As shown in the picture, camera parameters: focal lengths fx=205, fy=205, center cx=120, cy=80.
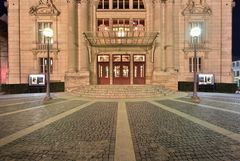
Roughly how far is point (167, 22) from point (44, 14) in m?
15.0

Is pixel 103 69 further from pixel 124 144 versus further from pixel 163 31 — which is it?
pixel 124 144

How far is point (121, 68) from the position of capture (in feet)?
84.2

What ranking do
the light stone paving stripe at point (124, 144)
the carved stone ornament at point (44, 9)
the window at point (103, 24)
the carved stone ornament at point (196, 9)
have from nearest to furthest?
the light stone paving stripe at point (124, 144) < the carved stone ornament at point (44, 9) < the carved stone ornament at point (196, 9) < the window at point (103, 24)

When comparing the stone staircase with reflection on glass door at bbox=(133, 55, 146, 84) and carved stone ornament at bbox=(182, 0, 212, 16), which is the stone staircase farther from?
carved stone ornament at bbox=(182, 0, 212, 16)

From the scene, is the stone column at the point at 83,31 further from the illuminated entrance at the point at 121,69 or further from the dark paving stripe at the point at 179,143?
the dark paving stripe at the point at 179,143

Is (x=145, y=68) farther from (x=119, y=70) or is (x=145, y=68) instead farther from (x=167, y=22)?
(x=167, y=22)

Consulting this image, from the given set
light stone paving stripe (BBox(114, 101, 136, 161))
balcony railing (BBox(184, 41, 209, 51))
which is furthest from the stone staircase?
light stone paving stripe (BBox(114, 101, 136, 161))

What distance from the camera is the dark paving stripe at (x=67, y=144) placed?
500 cm

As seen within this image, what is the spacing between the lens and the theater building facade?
25156mm

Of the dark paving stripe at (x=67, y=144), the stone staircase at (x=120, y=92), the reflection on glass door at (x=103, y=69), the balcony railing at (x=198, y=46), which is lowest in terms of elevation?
the dark paving stripe at (x=67, y=144)

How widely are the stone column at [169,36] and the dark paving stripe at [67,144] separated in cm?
1748

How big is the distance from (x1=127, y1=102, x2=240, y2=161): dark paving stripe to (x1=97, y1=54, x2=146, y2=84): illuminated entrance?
56.4ft

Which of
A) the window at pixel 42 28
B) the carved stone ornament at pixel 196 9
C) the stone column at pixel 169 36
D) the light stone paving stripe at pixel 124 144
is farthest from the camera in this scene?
the window at pixel 42 28

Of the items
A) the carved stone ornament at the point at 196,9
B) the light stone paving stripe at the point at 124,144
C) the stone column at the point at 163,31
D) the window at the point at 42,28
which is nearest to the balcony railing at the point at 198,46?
the stone column at the point at 163,31
